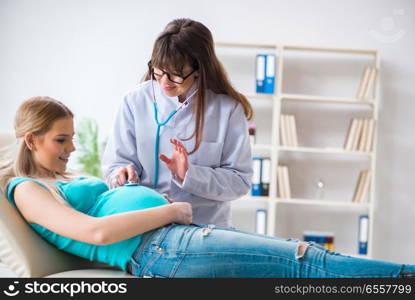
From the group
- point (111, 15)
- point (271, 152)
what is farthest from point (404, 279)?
point (111, 15)

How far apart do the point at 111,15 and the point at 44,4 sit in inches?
21.0

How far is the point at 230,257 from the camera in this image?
4.49 ft

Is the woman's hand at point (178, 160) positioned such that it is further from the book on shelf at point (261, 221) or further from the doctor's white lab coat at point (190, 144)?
the book on shelf at point (261, 221)

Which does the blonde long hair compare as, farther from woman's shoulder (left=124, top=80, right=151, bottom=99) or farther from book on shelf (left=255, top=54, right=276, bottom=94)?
book on shelf (left=255, top=54, right=276, bottom=94)

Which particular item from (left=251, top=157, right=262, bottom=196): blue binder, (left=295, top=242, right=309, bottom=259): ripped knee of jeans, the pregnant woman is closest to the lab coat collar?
the pregnant woman

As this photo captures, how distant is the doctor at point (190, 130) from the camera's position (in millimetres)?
1752

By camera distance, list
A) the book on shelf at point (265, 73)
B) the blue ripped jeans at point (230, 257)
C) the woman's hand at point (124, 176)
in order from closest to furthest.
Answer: the blue ripped jeans at point (230, 257) < the woman's hand at point (124, 176) < the book on shelf at point (265, 73)

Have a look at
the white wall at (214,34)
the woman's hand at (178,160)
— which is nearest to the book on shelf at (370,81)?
the white wall at (214,34)

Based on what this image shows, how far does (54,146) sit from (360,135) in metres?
2.98

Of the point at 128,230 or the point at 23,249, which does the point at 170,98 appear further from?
the point at 23,249

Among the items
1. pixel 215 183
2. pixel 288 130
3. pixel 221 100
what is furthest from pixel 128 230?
pixel 288 130

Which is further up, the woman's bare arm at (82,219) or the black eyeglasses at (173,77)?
the black eyeglasses at (173,77)

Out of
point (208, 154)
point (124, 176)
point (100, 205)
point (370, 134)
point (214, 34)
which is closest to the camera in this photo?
point (100, 205)

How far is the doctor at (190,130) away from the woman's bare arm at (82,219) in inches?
11.8
